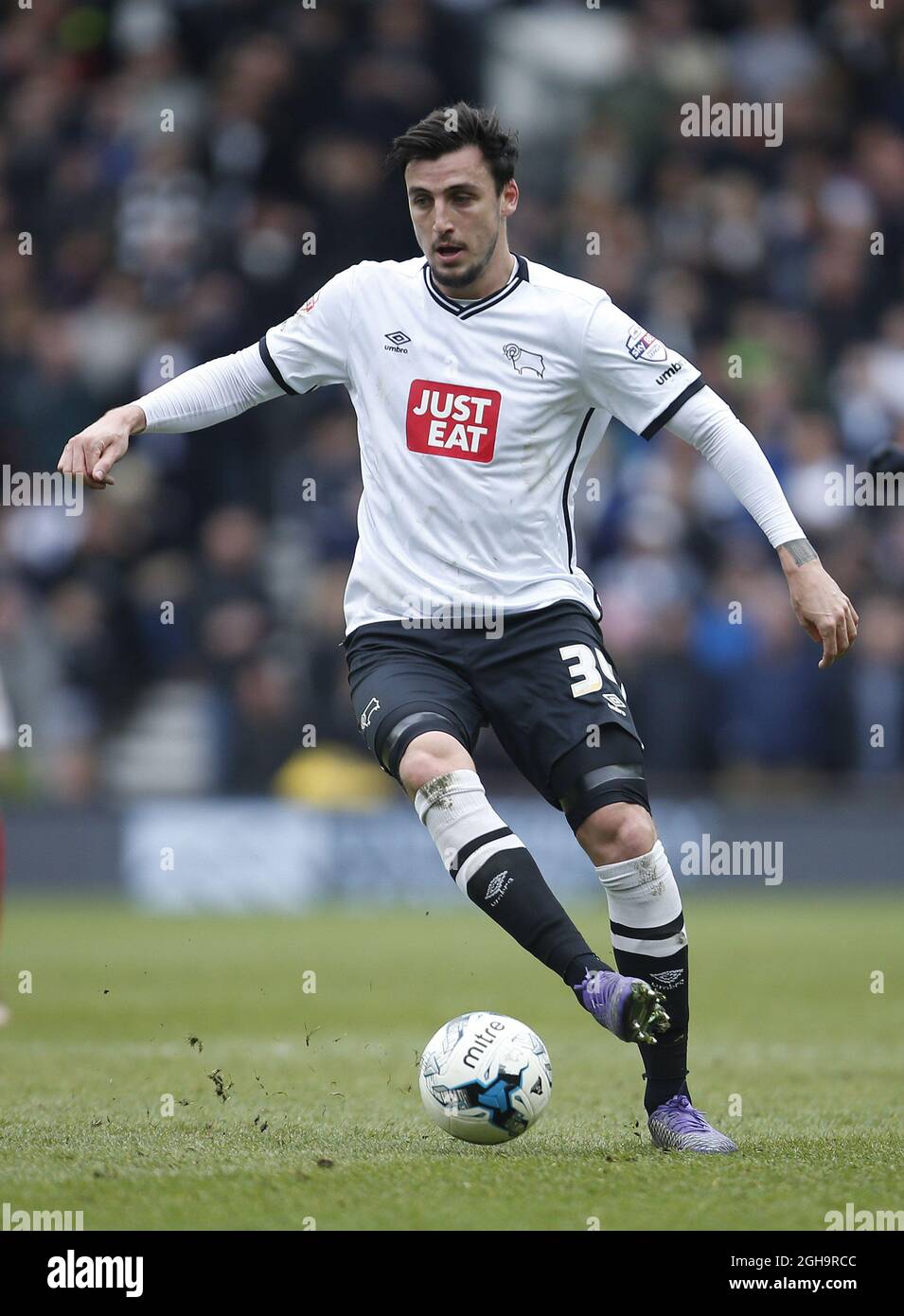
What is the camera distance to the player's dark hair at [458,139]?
5.42m

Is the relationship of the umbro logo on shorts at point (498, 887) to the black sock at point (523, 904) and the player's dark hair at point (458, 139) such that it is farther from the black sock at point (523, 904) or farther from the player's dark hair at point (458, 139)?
the player's dark hair at point (458, 139)

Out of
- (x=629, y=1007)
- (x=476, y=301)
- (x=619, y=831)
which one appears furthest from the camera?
(x=476, y=301)

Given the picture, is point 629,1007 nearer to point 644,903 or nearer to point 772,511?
Result: point 644,903

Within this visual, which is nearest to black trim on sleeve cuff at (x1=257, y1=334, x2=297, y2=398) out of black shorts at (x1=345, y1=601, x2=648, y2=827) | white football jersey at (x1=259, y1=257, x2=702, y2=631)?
white football jersey at (x1=259, y1=257, x2=702, y2=631)

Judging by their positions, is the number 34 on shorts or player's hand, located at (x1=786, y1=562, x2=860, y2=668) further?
the number 34 on shorts

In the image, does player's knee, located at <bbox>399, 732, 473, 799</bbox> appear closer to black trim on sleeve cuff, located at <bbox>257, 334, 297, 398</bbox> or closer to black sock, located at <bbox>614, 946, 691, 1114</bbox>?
black sock, located at <bbox>614, 946, 691, 1114</bbox>

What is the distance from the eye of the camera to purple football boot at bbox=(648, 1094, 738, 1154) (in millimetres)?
5223

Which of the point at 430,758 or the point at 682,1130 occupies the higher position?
the point at 430,758

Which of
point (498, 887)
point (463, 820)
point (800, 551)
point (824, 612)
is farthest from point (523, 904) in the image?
point (800, 551)

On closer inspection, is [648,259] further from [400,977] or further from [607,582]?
[400,977]

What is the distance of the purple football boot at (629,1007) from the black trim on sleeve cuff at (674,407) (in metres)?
1.62

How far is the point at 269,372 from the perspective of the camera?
19.0 feet

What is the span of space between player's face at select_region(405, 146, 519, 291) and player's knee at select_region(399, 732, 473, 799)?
1.34 metres

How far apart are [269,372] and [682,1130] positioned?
2501 millimetres
